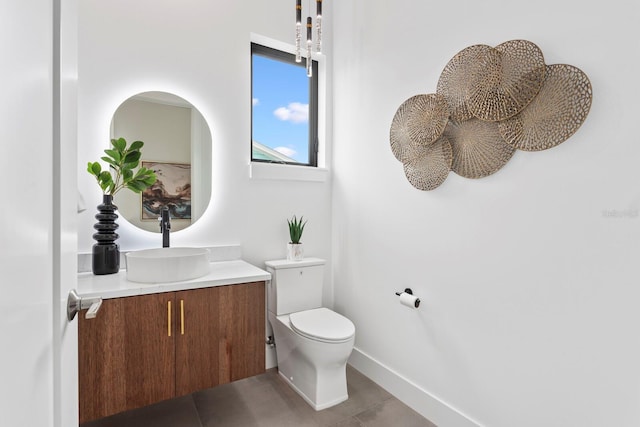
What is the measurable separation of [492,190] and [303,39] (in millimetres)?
1783

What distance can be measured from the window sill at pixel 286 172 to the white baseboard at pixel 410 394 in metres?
1.31

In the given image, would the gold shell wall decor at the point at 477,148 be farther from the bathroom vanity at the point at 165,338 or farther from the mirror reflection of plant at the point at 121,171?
the mirror reflection of plant at the point at 121,171

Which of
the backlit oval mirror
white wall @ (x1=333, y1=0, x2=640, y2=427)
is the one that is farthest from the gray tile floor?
the backlit oval mirror

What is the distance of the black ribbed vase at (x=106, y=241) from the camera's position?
1.62 metres

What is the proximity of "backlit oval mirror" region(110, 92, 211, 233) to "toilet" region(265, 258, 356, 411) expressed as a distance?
2.17 feet

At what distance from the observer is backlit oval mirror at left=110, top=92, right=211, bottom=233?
190cm

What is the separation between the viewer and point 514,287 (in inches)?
55.4

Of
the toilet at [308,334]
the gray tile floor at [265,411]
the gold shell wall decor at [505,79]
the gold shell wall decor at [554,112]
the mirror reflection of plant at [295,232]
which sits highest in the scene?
the gold shell wall decor at [505,79]

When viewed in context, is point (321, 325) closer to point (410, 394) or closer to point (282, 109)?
point (410, 394)

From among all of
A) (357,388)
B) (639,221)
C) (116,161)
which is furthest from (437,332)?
(116,161)

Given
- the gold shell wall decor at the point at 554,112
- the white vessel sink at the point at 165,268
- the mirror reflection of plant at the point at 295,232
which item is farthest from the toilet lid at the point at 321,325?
the gold shell wall decor at the point at 554,112

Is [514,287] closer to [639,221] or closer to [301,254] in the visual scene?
[639,221]

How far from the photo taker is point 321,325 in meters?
1.90

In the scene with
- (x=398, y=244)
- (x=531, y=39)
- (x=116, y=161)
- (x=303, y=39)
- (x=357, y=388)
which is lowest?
(x=357, y=388)
